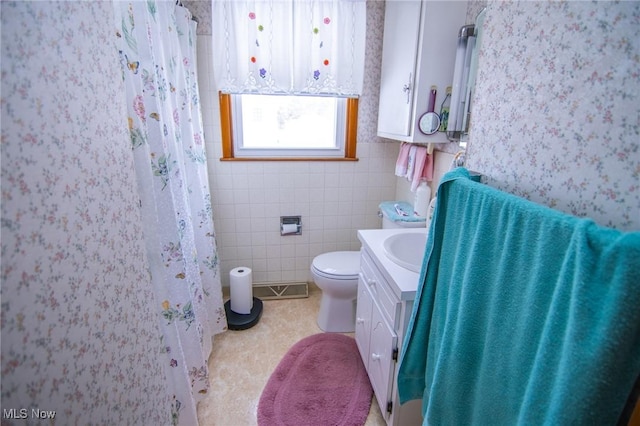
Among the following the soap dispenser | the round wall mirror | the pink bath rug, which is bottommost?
the pink bath rug

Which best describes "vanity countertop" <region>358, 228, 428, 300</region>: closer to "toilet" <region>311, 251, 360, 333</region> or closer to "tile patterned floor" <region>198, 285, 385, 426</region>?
"toilet" <region>311, 251, 360, 333</region>

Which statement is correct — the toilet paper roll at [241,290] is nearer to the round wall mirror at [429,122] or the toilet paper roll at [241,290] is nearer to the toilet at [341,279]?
the toilet at [341,279]

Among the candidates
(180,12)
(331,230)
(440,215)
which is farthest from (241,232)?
(440,215)

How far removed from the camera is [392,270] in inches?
47.7

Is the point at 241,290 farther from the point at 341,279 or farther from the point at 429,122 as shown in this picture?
the point at 429,122

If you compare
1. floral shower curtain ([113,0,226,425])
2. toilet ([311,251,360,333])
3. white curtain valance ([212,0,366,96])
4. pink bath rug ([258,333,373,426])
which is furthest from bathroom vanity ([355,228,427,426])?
white curtain valance ([212,0,366,96])

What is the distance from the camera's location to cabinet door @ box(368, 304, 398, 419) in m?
1.23

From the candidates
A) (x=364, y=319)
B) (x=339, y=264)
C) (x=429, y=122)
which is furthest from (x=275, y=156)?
(x=364, y=319)

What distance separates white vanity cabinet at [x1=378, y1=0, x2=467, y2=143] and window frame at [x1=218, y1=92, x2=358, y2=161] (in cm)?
40

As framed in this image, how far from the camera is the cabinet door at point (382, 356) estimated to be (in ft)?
4.03

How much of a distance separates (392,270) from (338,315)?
0.96 metres

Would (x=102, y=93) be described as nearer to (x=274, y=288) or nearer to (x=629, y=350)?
(x=629, y=350)

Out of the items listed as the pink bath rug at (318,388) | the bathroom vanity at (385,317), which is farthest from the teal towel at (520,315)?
the pink bath rug at (318,388)
